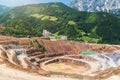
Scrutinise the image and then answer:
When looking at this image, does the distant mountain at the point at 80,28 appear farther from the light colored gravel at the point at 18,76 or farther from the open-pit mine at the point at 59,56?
the light colored gravel at the point at 18,76

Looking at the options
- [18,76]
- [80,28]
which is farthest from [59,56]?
[80,28]

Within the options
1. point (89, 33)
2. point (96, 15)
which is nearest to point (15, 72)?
point (89, 33)

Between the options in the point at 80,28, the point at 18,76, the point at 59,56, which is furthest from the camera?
the point at 80,28

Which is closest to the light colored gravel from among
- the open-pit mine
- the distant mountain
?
the open-pit mine

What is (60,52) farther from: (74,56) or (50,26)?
(50,26)

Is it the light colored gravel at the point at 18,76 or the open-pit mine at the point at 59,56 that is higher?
the light colored gravel at the point at 18,76

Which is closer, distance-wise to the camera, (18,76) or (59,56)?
(18,76)

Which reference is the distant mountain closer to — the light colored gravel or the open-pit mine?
Result: the open-pit mine

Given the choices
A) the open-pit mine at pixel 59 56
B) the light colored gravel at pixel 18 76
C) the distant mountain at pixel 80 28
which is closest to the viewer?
the light colored gravel at pixel 18 76

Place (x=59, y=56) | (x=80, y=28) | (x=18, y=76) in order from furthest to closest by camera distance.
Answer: (x=80, y=28) < (x=59, y=56) < (x=18, y=76)

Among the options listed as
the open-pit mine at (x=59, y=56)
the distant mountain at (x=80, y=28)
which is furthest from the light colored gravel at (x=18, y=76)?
the distant mountain at (x=80, y=28)

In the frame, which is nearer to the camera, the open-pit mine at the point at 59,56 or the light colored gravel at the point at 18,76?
the light colored gravel at the point at 18,76

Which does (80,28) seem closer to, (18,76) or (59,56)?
(59,56)
